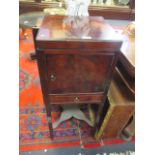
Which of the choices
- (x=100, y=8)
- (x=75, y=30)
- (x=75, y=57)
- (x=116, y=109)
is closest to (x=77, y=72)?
(x=75, y=57)

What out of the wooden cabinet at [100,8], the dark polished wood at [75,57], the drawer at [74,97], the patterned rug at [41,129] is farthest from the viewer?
the wooden cabinet at [100,8]

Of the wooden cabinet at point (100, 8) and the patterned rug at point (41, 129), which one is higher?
the wooden cabinet at point (100, 8)

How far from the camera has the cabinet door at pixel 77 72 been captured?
0.81m

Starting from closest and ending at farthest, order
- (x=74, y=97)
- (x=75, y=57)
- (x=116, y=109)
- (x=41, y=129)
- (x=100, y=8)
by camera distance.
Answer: (x=75, y=57) → (x=74, y=97) → (x=116, y=109) → (x=41, y=129) → (x=100, y=8)

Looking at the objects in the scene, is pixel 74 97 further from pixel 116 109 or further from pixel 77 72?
pixel 116 109

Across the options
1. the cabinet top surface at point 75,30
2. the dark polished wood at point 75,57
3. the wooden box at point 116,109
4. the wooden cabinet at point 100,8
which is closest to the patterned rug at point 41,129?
the wooden box at point 116,109

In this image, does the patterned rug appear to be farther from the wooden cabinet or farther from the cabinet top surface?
the wooden cabinet

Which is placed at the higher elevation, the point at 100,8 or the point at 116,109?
the point at 100,8

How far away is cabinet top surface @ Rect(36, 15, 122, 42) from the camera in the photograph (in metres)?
0.75

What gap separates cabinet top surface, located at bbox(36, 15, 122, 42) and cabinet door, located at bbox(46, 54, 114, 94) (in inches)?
3.5

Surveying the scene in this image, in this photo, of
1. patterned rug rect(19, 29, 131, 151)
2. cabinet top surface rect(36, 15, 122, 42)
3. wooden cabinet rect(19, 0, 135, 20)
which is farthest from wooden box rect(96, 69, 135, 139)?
wooden cabinet rect(19, 0, 135, 20)

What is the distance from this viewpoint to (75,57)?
0.80 m

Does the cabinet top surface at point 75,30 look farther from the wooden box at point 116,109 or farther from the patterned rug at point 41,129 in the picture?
the patterned rug at point 41,129

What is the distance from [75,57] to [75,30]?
5.7 inches
